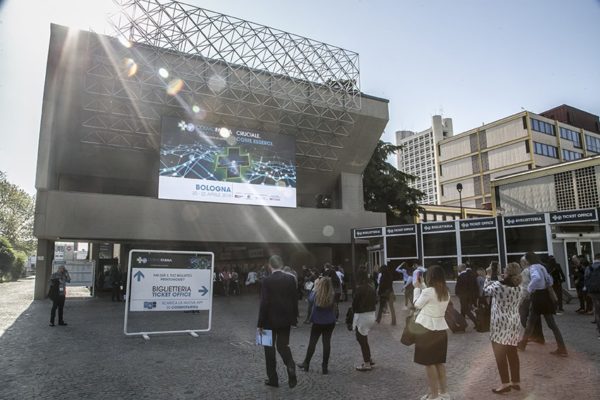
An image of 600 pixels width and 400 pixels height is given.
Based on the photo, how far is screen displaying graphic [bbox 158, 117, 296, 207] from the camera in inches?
915

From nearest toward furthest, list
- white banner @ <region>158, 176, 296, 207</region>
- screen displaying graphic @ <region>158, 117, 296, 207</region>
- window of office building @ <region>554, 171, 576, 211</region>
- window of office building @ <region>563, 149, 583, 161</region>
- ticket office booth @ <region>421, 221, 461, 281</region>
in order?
ticket office booth @ <region>421, 221, 461, 281</region>
white banner @ <region>158, 176, 296, 207</region>
screen displaying graphic @ <region>158, 117, 296, 207</region>
window of office building @ <region>554, 171, 576, 211</region>
window of office building @ <region>563, 149, 583, 161</region>

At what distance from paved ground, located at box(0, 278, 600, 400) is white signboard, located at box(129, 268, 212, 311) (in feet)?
2.34

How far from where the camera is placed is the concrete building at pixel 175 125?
68.8ft

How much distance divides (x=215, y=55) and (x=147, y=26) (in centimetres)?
329

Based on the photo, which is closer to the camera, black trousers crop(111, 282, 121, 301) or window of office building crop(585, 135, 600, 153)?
black trousers crop(111, 282, 121, 301)

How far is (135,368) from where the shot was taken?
670 centimetres

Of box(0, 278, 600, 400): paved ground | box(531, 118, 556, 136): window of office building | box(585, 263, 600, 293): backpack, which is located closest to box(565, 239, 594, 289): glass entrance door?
box(0, 278, 600, 400): paved ground

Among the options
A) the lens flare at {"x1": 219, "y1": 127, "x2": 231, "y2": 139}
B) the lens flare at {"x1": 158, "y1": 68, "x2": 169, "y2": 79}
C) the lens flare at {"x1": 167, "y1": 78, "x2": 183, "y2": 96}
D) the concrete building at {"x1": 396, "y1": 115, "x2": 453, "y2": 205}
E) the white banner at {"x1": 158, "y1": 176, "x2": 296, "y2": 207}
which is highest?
the concrete building at {"x1": 396, "y1": 115, "x2": 453, "y2": 205}

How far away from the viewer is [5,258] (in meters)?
39.5

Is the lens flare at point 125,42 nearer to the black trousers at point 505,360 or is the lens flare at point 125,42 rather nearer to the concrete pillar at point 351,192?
the concrete pillar at point 351,192

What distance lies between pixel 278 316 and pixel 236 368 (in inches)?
61.5

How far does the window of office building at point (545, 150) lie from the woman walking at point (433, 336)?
209ft

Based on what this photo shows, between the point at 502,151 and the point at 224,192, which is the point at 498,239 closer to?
the point at 224,192

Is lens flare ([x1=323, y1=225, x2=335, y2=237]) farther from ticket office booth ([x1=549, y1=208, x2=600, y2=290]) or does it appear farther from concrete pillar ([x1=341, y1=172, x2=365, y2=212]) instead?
ticket office booth ([x1=549, y1=208, x2=600, y2=290])
